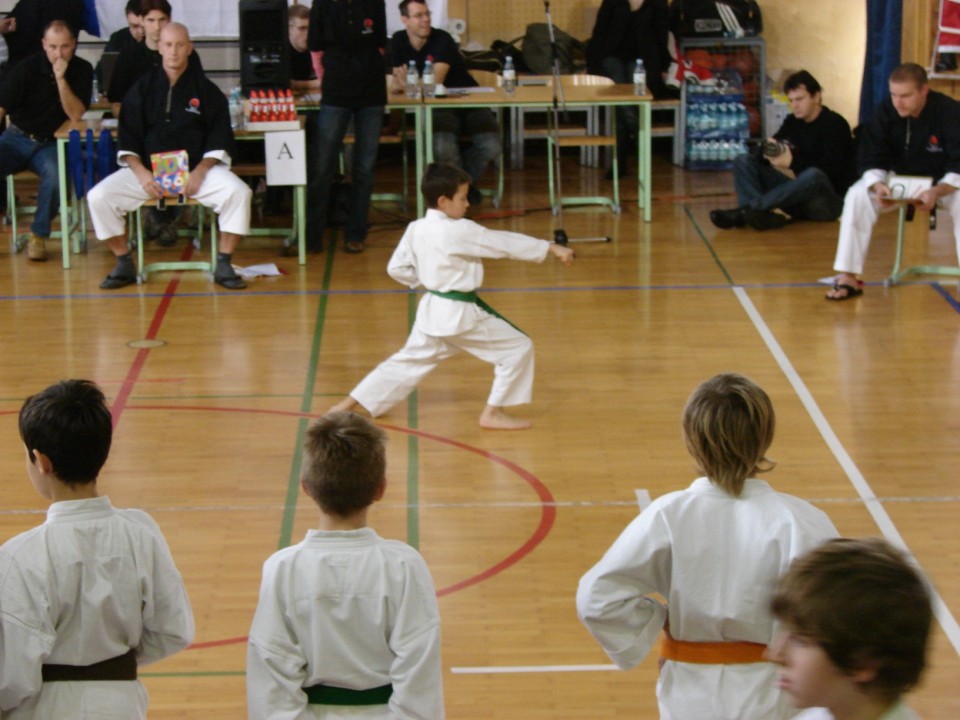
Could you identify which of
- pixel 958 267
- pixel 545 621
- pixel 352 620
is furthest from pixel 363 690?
pixel 958 267

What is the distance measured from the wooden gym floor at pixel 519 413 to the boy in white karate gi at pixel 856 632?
2.34 metres

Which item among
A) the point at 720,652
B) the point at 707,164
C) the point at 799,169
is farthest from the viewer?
the point at 707,164

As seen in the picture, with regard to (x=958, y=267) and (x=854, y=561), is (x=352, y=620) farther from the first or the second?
(x=958, y=267)

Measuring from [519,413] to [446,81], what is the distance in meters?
4.81

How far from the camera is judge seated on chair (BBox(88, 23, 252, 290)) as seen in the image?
880cm

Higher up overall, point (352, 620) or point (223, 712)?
point (352, 620)

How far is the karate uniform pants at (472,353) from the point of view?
6.26 meters

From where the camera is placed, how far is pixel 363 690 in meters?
2.86

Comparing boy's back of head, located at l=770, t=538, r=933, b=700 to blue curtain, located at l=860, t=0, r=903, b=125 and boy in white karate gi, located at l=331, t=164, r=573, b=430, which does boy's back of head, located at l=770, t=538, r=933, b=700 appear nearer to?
boy in white karate gi, located at l=331, t=164, r=573, b=430

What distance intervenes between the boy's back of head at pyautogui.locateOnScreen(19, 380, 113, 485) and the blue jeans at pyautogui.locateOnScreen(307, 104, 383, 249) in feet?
22.2

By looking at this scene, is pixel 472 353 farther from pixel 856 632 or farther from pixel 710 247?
pixel 856 632

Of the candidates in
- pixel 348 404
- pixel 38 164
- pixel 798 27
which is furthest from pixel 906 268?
pixel 38 164

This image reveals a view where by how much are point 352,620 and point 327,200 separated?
7.07 metres

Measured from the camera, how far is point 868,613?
177cm
